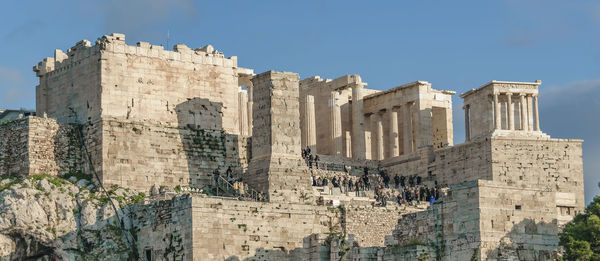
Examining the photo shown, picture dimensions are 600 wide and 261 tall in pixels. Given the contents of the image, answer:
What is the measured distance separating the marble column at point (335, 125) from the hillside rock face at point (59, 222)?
2315 cm

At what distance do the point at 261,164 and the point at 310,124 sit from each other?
1849 cm

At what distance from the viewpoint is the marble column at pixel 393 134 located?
112m

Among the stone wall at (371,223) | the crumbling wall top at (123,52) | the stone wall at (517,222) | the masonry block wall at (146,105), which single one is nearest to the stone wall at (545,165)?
the stone wall at (371,223)

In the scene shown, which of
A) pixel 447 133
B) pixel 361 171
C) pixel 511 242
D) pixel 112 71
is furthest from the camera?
pixel 447 133

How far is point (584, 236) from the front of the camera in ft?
281

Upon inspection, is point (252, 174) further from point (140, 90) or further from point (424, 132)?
point (424, 132)

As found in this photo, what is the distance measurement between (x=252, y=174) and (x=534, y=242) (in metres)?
19.6

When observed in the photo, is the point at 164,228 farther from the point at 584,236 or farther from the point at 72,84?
the point at 584,236

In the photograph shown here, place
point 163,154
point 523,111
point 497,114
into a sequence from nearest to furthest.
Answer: point 163,154 < point 497,114 < point 523,111

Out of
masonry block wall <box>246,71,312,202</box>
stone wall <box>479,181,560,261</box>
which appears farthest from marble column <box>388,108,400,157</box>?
stone wall <box>479,181,560,261</box>

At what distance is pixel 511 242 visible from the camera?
8019 centimetres

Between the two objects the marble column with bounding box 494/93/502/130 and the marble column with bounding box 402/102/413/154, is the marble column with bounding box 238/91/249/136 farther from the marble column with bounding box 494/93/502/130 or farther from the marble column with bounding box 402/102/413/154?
the marble column with bounding box 494/93/502/130

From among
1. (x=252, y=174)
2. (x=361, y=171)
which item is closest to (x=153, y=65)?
(x=252, y=174)

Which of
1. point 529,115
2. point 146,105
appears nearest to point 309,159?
point 146,105
